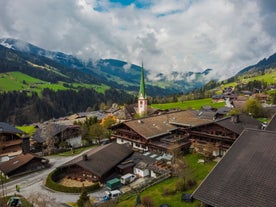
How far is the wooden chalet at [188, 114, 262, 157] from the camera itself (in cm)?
Result: 4556

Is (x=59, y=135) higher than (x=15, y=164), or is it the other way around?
(x=59, y=135)

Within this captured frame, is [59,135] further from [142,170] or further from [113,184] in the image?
[113,184]

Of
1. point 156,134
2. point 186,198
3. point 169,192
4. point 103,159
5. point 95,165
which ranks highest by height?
point 156,134

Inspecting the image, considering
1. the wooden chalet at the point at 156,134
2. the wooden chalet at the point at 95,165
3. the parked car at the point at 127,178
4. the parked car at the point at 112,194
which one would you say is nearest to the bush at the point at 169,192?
the parked car at the point at 112,194

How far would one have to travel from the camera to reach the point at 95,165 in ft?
145

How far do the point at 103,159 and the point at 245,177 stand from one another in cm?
3129

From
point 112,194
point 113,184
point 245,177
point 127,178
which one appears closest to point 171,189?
Answer: point 112,194

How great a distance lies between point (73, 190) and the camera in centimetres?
3919

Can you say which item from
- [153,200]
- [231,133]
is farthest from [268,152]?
[231,133]

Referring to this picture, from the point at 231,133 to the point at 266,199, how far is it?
29438 millimetres

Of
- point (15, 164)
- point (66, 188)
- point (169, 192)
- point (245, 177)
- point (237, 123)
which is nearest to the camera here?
point (245, 177)

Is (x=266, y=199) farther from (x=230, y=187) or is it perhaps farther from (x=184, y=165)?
(x=184, y=165)

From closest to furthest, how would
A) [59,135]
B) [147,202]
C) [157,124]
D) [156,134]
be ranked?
1. [147,202]
2. [156,134]
3. [157,124]
4. [59,135]

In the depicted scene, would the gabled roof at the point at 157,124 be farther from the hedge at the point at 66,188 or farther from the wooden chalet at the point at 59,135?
the wooden chalet at the point at 59,135
